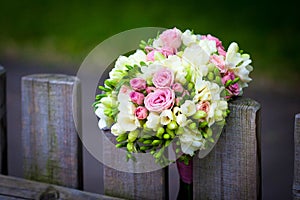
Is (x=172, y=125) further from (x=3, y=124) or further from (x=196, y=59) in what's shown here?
(x=3, y=124)

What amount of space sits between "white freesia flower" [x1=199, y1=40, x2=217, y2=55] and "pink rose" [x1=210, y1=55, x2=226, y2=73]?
0.8 inches

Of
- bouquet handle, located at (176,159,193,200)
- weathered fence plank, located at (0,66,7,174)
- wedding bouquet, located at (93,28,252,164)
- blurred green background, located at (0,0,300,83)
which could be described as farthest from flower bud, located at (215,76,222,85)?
blurred green background, located at (0,0,300,83)

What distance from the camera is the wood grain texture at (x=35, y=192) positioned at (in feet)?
5.08

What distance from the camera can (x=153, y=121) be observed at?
4.11ft

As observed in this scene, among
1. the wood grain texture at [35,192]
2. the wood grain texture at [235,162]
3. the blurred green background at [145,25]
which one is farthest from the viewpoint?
the blurred green background at [145,25]

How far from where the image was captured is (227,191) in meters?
1.41

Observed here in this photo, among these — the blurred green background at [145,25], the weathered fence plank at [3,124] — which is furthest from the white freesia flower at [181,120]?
the blurred green background at [145,25]

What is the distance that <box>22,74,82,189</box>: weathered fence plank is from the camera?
157cm

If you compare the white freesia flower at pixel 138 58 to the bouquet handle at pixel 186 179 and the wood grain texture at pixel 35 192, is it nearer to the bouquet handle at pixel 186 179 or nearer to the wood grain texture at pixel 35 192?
the bouquet handle at pixel 186 179

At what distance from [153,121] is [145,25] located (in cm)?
301

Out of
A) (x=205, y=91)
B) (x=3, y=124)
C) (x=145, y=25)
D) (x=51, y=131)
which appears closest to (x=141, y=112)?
(x=205, y=91)

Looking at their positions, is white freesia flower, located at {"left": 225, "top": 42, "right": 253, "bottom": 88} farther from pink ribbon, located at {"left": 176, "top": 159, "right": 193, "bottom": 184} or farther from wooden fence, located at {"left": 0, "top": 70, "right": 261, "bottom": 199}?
pink ribbon, located at {"left": 176, "top": 159, "right": 193, "bottom": 184}

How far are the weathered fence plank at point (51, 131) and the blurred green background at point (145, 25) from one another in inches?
98.7

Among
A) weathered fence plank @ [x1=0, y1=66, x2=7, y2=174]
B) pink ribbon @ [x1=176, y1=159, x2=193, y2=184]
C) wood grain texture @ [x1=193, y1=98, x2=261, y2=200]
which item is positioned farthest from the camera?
weathered fence plank @ [x1=0, y1=66, x2=7, y2=174]
